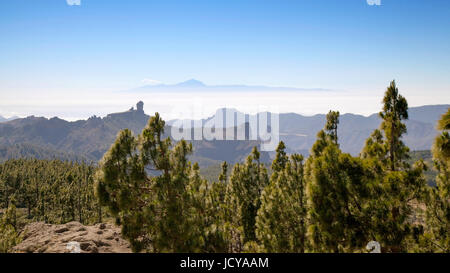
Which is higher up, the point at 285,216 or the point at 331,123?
the point at 331,123

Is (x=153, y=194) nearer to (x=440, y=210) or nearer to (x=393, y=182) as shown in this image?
(x=393, y=182)

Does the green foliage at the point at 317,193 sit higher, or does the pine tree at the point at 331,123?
the pine tree at the point at 331,123

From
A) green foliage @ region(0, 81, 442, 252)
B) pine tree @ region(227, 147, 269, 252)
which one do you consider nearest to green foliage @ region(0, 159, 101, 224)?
pine tree @ region(227, 147, 269, 252)

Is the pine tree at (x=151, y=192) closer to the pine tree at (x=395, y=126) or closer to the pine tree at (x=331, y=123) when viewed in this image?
the pine tree at (x=395, y=126)

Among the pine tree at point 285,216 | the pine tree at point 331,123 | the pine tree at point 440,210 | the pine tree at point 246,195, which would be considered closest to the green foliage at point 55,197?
the pine tree at point 246,195

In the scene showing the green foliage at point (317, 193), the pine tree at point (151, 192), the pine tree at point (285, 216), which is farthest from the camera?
the pine tree at point (285, 216)

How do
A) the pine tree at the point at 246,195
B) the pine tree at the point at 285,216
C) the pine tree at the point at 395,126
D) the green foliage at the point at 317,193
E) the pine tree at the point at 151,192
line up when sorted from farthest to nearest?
the pine tree at the point at 246,195, the pine tree at the point at 285,216, the pine tree at the point at 395,126, the pine tree at the point at 151,192, the green foliage at the point at 317,193

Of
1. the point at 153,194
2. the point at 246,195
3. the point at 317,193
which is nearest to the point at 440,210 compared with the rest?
the point at 317,193

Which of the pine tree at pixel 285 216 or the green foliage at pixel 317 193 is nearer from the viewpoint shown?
the green foliage at pixel 317 193

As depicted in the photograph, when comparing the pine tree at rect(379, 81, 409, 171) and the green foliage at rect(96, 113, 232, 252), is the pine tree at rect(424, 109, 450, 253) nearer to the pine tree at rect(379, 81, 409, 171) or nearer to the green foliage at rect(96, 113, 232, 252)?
the pine tree at rect(379, 81, 409, 171)

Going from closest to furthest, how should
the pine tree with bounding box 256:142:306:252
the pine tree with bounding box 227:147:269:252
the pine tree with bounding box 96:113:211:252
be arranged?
the pine tree with bounding box 96:113:211:252, the pine tree with bounding box 256:142:306:252, the pine tree with bounding box 227:147:269:252

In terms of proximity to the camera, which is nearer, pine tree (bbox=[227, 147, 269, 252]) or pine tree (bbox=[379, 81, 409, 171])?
pine tree (bbox=[379, 81, 409, 171])

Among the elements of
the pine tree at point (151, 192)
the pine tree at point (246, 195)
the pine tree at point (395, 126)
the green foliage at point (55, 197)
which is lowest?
the green foliage at point (55, 197)
